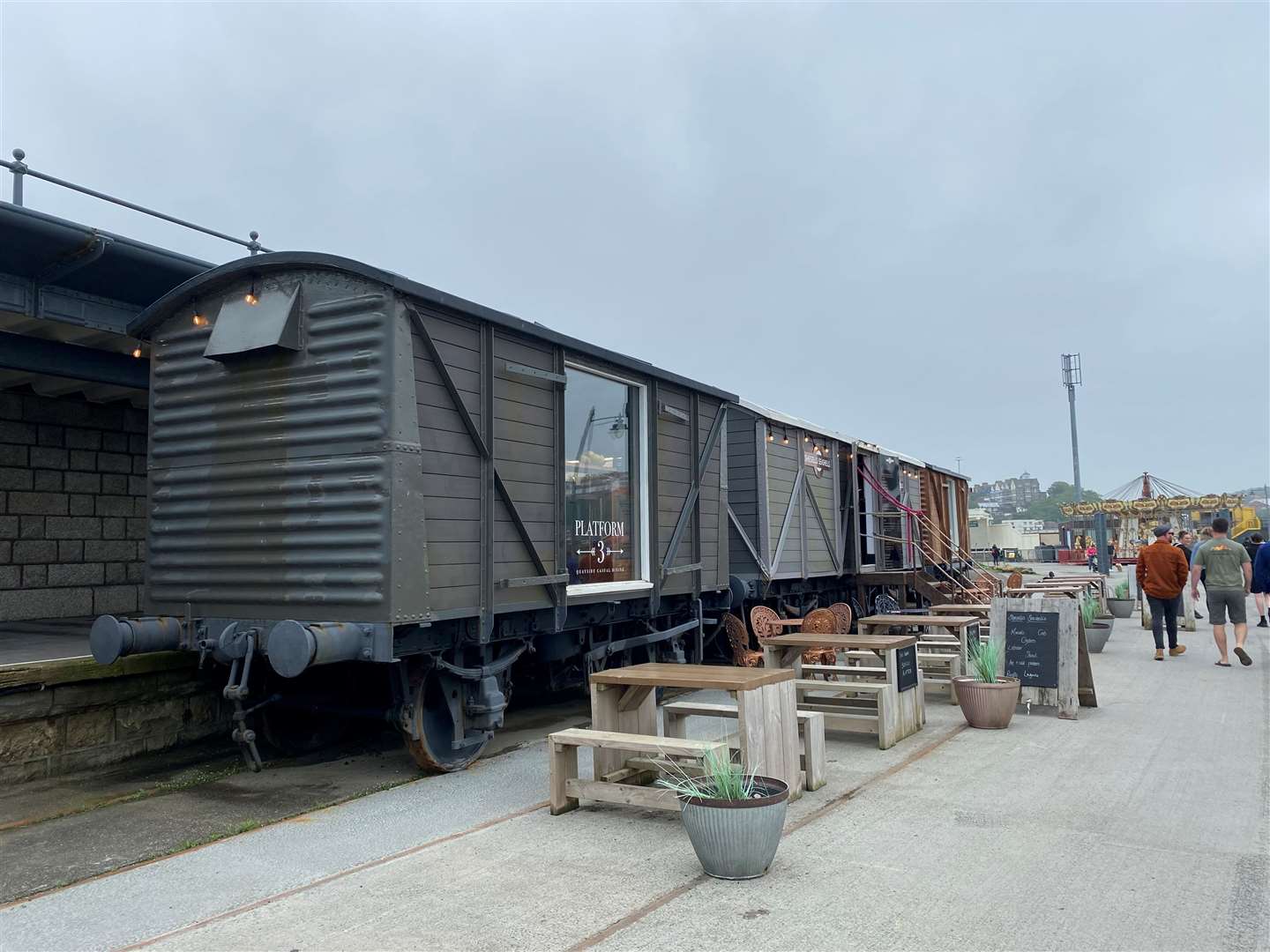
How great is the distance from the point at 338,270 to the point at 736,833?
161 inches

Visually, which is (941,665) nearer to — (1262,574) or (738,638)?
(738,638)

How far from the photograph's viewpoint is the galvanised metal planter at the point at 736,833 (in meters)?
3.73

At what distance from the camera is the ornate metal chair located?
9.99 m

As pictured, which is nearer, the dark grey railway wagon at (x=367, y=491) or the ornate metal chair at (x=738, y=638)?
the dark grey railway wagon at (x=367, y=491)

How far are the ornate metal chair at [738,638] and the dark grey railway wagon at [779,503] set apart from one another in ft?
1.14

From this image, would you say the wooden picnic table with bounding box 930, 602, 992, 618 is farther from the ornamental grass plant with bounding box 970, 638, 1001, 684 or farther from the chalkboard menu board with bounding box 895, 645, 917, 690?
the chalkboard menu board with bounding box 895, 645, 917, 690

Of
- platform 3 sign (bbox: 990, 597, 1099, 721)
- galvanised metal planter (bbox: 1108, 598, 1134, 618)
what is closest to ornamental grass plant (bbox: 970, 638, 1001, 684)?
platform 3 sign (bbox: 990, 597, 1099, 721)

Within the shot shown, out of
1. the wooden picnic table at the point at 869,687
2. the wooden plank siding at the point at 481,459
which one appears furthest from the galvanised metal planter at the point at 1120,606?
the wooden plank siding at the point at 481,459

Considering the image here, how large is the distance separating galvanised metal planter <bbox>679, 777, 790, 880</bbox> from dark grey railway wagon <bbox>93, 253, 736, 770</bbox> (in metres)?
2.24

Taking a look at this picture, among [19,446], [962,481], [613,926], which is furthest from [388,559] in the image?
[962,481]

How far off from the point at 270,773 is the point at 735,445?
662 cm

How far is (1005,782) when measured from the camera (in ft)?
17.5

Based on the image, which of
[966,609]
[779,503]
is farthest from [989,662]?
[779,503]

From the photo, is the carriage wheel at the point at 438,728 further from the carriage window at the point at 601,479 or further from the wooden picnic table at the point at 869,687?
the wooden picnic table at the point at 869,687
